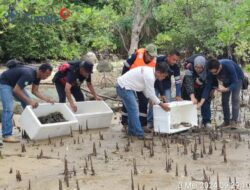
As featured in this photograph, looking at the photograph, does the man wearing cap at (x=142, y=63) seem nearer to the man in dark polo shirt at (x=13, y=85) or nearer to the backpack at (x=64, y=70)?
the backpack at (x=64, y=70)

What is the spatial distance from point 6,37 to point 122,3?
5.01 m

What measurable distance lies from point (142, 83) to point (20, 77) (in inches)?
77.9

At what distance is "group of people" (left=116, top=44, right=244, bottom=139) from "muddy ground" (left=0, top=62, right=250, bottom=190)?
0.43 m

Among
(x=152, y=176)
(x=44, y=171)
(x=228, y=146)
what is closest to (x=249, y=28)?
(x=228, y=146)

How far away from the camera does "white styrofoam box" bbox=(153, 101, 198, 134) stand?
759 cm

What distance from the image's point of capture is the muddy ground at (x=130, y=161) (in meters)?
5.25

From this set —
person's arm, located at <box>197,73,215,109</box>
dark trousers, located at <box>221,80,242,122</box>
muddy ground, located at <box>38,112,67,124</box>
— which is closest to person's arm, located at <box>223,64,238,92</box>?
dark trousers, located at <box>221,80,242,122</box>

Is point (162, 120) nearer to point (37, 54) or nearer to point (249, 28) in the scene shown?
point (249, 28)

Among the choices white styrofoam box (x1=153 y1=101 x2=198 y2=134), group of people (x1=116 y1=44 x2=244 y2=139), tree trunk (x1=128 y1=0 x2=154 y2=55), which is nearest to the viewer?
group of people (x1=116 y1=44 x2=244 y2=139)

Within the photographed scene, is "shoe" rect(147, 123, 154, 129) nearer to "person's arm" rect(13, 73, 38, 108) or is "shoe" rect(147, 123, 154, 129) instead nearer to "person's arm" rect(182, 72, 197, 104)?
"person's arm" rect(182, 72, 197, 104)

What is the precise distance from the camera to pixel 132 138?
25.2ft

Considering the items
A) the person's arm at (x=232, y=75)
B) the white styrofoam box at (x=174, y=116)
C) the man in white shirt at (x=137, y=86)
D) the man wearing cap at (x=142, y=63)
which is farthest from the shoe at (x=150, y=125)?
the person's arm at (x=232, y=75)

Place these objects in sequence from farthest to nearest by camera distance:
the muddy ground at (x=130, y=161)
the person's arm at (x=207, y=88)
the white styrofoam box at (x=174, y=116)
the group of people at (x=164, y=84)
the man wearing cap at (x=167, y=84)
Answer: the man wearing cap at (x=167, y=84) → the person's arm at (x=207, y=88) → the white styrofoam box at (x=174, y=116) → the group of people at (x=164, y=84) → the muddy ground at (x=130, y=161)

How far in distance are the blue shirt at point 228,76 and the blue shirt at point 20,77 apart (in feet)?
9.56
